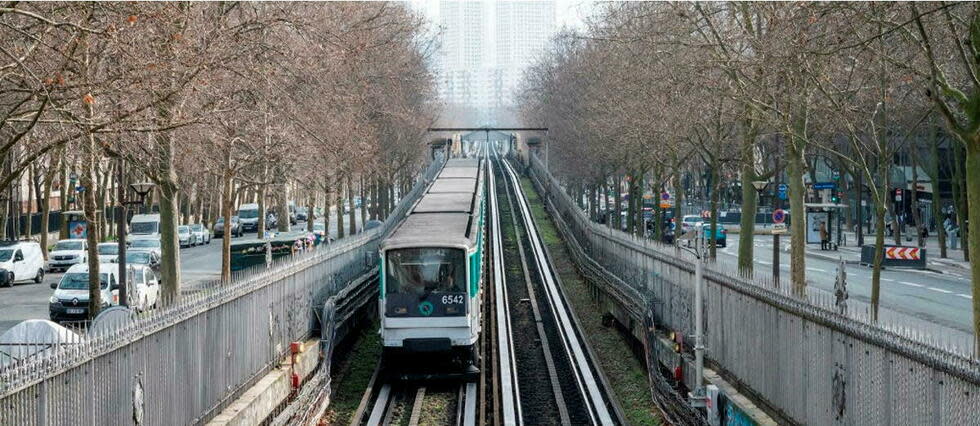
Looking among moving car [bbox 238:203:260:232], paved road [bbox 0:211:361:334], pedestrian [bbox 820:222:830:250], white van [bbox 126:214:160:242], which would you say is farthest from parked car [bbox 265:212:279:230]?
pedestrian [bbox 820:222:830:250]

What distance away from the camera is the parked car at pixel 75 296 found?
33344mm

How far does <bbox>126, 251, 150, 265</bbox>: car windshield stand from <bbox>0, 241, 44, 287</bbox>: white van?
4.96m

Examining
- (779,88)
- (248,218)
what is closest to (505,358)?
(779,88)

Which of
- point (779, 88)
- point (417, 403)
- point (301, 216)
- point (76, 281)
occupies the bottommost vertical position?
point (417, 403)

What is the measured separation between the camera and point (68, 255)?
170 ft

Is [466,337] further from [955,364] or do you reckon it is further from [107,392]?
[955,364]

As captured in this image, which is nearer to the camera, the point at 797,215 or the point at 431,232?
the point at 431,232

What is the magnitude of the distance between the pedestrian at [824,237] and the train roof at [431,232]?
34.2 meters

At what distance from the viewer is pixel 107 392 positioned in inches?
452

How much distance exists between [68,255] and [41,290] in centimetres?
783

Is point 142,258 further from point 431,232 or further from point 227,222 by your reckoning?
point 431,232

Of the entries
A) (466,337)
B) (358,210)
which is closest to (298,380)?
(466,337)

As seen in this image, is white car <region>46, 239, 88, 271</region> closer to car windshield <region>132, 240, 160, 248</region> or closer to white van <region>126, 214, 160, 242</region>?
car windshield <region>132, 240, 160, 248</region>

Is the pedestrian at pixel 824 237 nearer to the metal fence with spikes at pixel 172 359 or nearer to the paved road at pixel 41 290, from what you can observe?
the paved road at pixel 41 290
